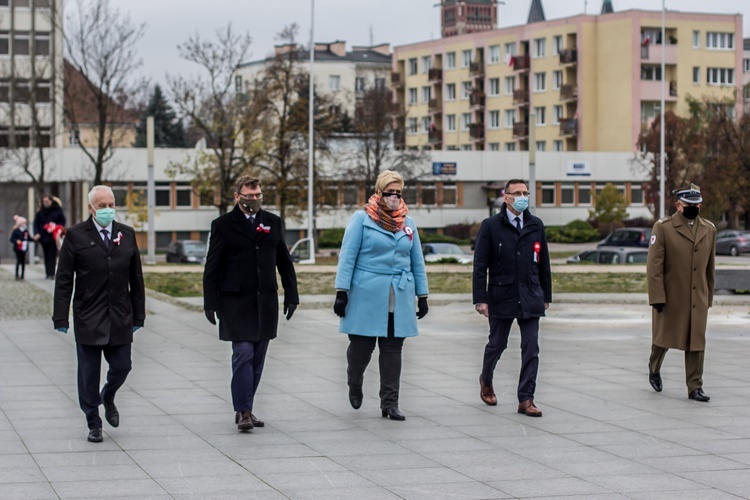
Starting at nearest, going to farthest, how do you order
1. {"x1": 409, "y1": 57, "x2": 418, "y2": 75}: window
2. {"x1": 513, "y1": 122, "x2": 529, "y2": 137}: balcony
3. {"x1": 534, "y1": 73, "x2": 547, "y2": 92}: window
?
{"x1": 534, "y1": 73, "x2": 547, "y2": 92}: window
{"x1": 513, "y1": 122, "x2": 529, "y2": 137}: balcony
{"x1": 409, "y1": 57, "x2": 418, "y2": 75}: window

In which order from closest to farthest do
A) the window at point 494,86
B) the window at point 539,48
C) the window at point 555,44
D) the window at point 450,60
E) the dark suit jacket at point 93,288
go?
the dark suit jacket at point 93,288 → the window at point 555,44 → the window at point 539,48 → the window at point 494,86 → the window at point 450,60

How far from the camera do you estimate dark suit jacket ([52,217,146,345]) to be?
9.05 metres

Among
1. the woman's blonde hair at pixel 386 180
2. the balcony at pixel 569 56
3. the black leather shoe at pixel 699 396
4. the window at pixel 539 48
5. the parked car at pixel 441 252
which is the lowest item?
the parked car at pixel 441 252

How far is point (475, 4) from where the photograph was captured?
144 meters

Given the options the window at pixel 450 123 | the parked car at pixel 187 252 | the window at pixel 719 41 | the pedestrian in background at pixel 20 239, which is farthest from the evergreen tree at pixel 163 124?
the pedestrian in background at pixel 20 239

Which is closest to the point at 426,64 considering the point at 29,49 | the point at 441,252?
the point at 29,49

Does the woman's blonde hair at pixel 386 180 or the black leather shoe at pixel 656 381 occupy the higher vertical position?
the woman's blonde hair at pixel 386 180

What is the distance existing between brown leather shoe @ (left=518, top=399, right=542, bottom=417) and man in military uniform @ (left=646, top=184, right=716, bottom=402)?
1615 millimetres

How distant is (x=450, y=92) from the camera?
105m

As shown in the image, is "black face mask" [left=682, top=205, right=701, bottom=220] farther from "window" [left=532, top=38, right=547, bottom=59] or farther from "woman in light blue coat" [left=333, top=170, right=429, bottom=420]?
"window" [left=532, top=38, right=547, bottom=59]

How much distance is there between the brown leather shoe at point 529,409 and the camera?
1004 centimetres

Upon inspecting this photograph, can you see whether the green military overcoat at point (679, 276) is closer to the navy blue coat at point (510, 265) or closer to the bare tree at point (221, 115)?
the navy blue coat at point (510, 265)

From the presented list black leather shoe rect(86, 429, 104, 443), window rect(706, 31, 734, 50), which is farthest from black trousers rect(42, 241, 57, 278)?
window rect(706, 31, 734, 50)

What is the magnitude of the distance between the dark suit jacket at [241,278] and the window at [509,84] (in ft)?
297
